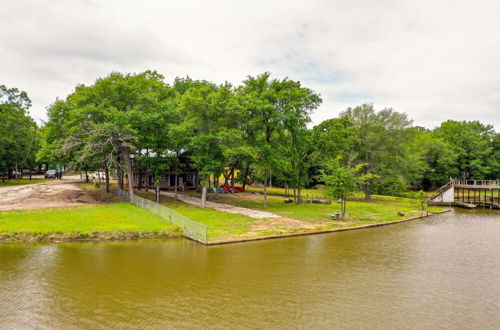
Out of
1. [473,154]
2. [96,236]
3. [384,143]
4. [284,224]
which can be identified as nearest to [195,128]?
[284,224]

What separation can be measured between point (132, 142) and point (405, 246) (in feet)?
95.3

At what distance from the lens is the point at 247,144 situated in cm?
3662

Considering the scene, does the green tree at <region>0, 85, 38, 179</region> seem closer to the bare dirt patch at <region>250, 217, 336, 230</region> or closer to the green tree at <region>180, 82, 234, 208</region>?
the green tree at <region>180, 82, 234, 208</region>

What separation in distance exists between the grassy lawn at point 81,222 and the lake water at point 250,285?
1903mm

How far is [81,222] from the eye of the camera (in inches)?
984

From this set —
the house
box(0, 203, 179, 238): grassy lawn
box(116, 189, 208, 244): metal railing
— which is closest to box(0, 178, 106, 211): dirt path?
box(0, 203, 179, 238): grassy lawn

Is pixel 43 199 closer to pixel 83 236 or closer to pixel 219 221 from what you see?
pixel 83 236

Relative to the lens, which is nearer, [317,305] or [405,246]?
[317,305]

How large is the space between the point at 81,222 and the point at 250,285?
56.3 ft

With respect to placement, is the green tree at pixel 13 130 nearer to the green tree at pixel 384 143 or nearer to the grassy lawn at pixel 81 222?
the grassy lawn at pixel 81 222

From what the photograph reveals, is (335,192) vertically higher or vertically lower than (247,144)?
lower

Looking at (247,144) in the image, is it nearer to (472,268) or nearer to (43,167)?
(472,268)

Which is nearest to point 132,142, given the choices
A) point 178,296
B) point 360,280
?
point 178,296

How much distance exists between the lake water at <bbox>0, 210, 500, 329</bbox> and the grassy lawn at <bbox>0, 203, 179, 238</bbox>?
1903 mm
